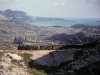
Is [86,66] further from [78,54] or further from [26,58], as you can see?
[26,58]

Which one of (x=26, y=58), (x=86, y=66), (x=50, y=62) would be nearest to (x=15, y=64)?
(x=26, y=58)

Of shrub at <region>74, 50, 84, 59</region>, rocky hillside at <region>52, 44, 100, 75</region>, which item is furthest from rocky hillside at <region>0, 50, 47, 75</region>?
shrub at <region>74, 50, 84, 59</region>

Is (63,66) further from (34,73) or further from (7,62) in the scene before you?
(7,62)

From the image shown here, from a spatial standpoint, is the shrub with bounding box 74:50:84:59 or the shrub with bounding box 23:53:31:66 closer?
the shrub with bounding box 23:53:31:66

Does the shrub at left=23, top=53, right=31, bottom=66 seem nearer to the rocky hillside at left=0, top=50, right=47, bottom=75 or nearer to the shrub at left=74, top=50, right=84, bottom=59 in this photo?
the rocky hillside at left=0, top=50, right=47, bottom=75

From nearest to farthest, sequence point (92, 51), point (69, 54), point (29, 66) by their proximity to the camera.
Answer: point (29, 66) → point (92, 51) → point (69, 54)

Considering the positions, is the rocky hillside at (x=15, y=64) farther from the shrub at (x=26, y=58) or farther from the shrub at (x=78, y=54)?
the shrub at (x=78, y=54)

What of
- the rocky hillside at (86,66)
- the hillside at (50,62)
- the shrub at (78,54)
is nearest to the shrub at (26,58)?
the hillside at (50,62)

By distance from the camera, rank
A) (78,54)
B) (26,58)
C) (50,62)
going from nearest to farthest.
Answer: (26,58) → (50,62) → (78,54)

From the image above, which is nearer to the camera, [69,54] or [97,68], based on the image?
[97,68]

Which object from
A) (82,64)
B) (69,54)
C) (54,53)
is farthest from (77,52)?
(82,64)

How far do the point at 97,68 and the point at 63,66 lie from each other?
45.0ft

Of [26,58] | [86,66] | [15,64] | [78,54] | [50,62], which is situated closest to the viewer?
[86,66]

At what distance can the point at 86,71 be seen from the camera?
1998 inches
